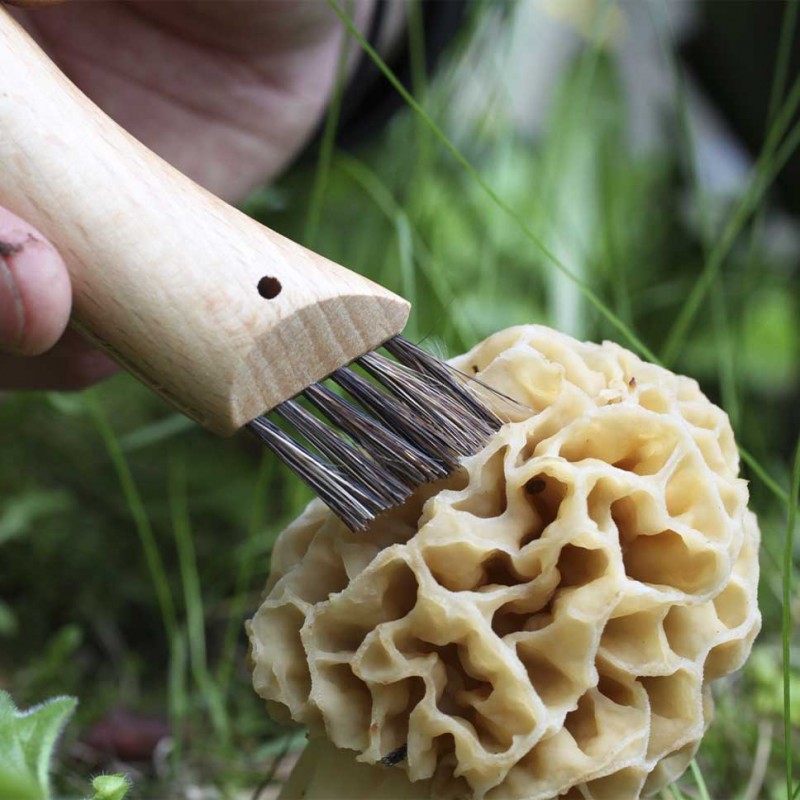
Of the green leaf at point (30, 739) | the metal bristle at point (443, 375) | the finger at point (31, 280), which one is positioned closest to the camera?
the green leaf at point (30, 739)

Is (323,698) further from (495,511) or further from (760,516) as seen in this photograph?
(760,516)

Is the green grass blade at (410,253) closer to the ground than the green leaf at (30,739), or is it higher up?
closer to the ground

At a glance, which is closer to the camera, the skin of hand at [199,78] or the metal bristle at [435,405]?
the metal bristle at [435,405]

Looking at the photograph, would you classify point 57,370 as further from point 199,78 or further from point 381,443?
point 381,443

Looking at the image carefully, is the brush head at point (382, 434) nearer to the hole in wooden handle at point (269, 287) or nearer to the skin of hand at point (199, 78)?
the hole in wooden handle at point (269, 287)

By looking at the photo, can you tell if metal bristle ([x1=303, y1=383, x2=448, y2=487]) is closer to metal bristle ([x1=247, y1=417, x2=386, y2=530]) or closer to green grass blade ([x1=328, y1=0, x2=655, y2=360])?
metal bristle ([x1=247, y1=417, x2=386, y2=530])

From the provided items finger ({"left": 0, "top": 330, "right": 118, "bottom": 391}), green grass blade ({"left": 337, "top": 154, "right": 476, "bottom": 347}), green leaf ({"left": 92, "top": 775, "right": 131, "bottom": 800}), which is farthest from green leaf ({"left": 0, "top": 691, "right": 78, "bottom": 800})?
finger ({"left": 0, "top": 330, "right": 118, "bottom": 391})

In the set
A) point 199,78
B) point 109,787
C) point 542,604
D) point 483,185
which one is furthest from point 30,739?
point 199,78

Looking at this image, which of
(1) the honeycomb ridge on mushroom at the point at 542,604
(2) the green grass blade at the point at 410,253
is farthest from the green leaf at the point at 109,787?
(2) the green grass blade at the point at 410,253
